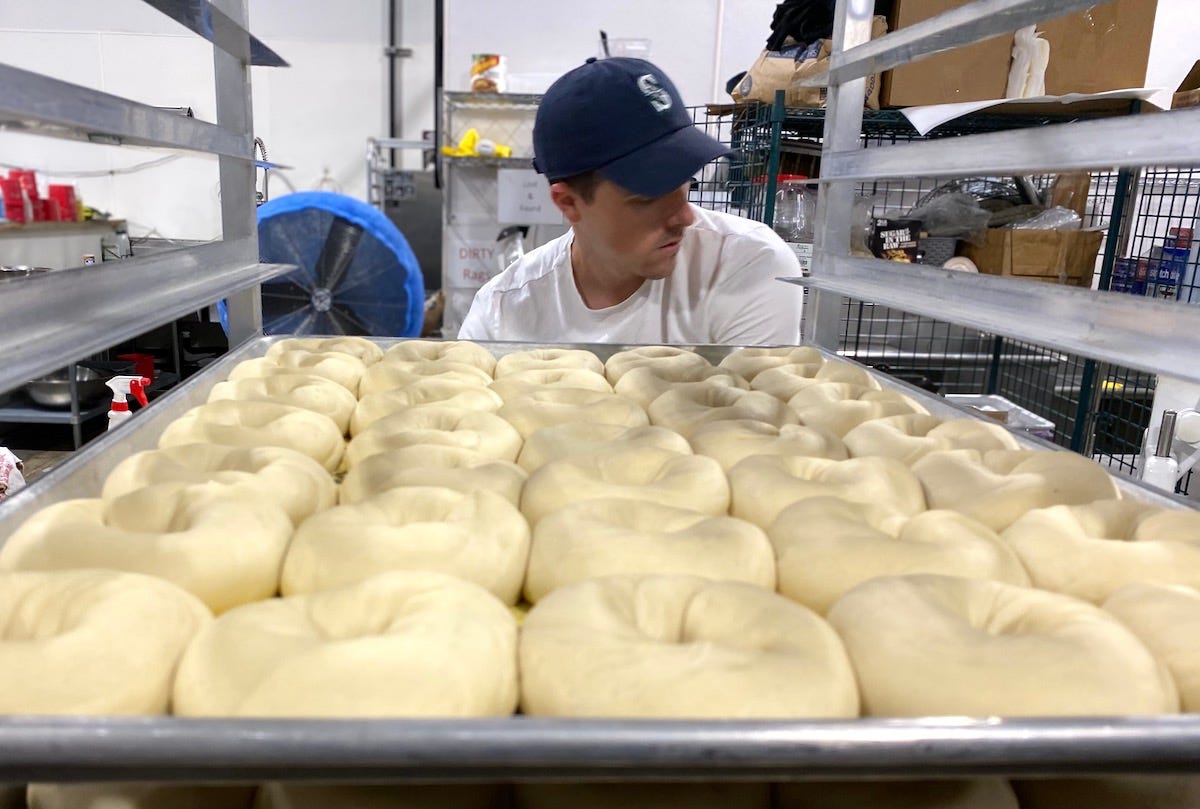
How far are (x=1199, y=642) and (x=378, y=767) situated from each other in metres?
0.69

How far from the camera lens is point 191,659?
0.64m

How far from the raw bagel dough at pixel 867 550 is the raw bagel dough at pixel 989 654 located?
0.05 m

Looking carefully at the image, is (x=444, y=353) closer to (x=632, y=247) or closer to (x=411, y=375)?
(x=411, y=375)

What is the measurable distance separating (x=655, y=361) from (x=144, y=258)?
2.93 feet

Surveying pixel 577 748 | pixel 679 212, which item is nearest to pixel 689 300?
pixel 679 212

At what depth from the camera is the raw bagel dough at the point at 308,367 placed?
1.39 m

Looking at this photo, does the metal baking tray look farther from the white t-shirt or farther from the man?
the white t-shirt

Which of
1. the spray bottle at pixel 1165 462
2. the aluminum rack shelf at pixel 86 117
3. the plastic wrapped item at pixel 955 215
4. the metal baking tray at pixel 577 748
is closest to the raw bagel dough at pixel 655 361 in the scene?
the aluminum rack shelf at pixel 86 117

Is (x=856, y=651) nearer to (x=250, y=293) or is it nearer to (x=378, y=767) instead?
(x=378, y=767)

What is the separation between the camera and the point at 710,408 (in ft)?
4.25

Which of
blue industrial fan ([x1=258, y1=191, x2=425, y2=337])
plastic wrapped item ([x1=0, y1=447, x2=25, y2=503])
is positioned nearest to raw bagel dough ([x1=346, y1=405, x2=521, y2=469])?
plastic wrapped item ([x1=0, y1=447, x2=25, y2=503])

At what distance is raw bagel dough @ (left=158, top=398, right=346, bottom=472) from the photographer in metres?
1.08

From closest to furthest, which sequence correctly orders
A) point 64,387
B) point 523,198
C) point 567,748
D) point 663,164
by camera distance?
point 567,748 → point 663,164 → point 64,387 → point 523,198

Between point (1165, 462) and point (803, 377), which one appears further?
point (1165, 462)
